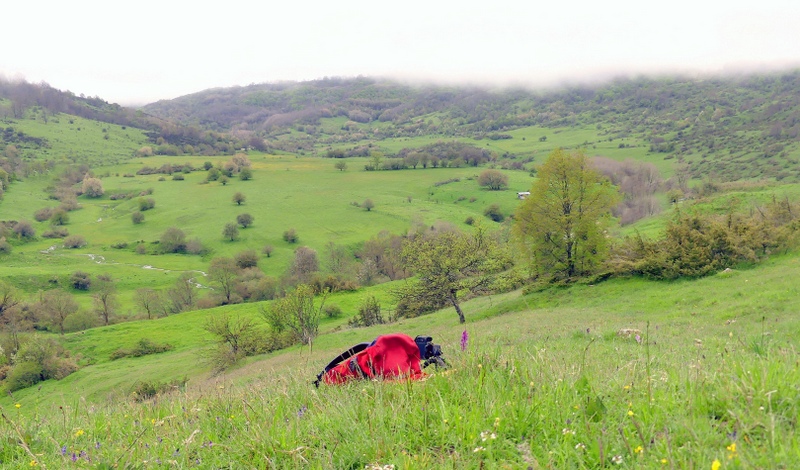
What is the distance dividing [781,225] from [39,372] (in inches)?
2687

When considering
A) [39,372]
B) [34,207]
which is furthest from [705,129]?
[34,207]

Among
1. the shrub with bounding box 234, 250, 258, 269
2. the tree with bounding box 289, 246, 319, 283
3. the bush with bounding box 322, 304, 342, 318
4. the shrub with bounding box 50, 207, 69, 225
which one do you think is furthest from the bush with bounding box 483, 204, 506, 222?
the shrub with bounding box 50, 207, 69, 225

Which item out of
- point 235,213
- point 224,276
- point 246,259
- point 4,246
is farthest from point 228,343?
point 4,246

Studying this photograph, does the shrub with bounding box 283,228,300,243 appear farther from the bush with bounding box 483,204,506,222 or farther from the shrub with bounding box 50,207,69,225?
the shrub with bounding box 50,207,69,225

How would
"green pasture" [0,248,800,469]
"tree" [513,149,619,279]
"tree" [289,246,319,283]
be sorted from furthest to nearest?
"tree" [289,246,319,283] < "tree" [513,149,619,279] < "green pasture" [0,248,800,469]

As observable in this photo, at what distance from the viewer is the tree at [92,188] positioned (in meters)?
148

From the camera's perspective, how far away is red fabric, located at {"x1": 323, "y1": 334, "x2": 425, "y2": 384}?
5.09 metres

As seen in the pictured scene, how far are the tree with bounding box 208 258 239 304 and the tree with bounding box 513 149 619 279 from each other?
62.5 metres

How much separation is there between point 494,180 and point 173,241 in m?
89.2

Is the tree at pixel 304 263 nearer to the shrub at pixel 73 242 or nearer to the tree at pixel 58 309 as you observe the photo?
the tree at pixel 58 309

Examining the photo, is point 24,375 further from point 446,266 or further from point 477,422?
point 477,422

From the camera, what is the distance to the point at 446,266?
110ft

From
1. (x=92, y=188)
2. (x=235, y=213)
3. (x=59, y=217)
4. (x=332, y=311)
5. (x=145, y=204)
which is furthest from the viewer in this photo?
(x=92, y=188)

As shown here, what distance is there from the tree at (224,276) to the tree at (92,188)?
8737 centimetres
